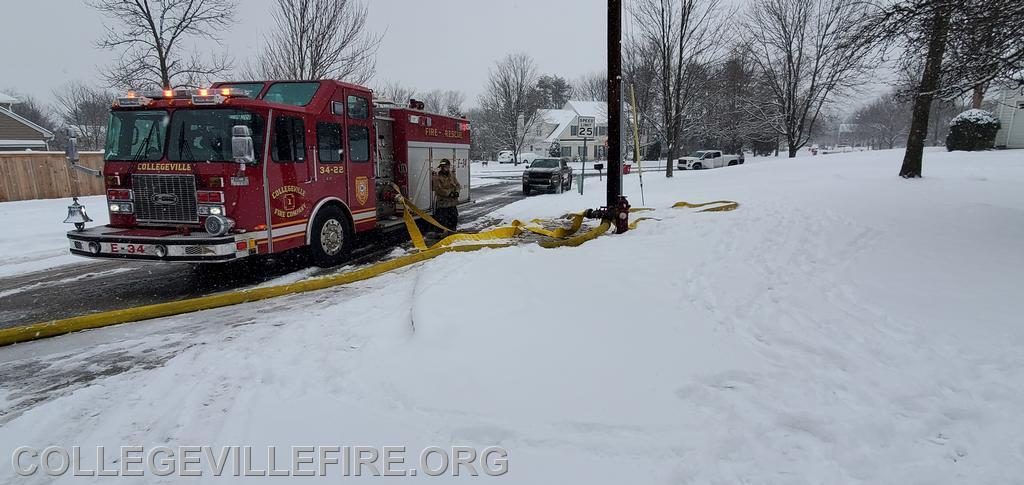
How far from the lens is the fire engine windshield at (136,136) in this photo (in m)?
7.06

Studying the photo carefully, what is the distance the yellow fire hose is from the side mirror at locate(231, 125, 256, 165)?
172cm

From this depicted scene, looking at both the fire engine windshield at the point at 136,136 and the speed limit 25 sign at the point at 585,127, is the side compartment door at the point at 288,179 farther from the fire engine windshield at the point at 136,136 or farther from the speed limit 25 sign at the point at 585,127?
the speed limit 25 sign at the point at 585,127

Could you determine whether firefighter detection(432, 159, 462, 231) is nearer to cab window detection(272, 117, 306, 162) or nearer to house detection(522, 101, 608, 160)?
cab window detection(272, 117, 306, 162)

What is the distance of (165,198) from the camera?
6953 mm

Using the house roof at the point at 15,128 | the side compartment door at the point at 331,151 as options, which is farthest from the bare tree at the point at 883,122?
the house roof at the point at 15,128

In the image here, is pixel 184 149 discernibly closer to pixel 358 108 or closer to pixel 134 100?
pixel 134 100

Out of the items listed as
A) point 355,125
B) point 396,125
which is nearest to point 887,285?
point 355,125

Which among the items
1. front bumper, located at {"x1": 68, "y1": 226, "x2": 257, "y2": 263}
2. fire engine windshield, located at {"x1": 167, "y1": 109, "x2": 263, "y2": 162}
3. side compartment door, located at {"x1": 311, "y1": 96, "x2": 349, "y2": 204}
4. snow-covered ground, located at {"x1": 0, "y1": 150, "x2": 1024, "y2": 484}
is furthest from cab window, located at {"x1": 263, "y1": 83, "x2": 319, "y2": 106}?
snow-covered ground, located at {"x1": 0, "y1": 150, "x2": 1024, "y2": 484}

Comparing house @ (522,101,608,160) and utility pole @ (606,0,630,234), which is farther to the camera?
house @ (522,101,608,160)

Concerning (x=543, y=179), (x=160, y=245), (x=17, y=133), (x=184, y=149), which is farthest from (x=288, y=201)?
(x=17, y=133)

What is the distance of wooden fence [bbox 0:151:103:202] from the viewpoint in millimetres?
16188

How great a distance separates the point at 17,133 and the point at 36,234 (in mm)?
31483

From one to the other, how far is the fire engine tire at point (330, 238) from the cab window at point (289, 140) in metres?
1.07

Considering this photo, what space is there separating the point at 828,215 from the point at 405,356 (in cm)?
880
